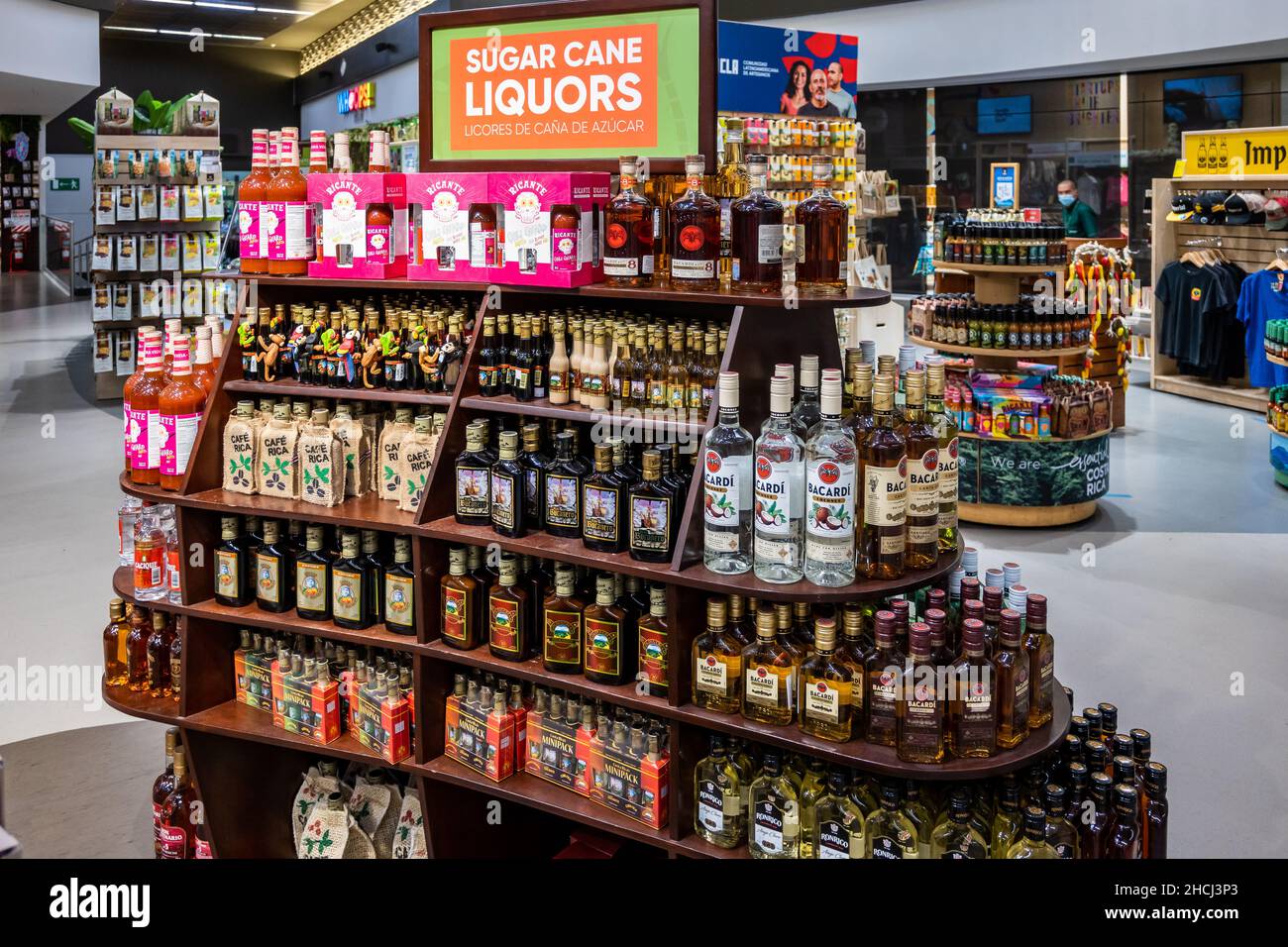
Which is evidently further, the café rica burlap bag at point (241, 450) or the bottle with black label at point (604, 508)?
the café rica burlap bag at point (241, 450)

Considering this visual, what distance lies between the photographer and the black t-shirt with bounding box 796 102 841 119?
856 centimetres

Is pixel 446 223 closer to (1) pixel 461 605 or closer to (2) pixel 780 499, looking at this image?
(1) pixel 461 605

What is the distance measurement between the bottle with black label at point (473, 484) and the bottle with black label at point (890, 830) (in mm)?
1178

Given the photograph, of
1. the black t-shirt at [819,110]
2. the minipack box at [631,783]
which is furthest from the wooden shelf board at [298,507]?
the black t-shirt at [819,110]

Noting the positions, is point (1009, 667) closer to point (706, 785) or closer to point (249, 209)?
point (706, 785)

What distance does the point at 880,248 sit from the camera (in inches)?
538

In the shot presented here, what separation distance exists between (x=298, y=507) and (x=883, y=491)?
5.23ft

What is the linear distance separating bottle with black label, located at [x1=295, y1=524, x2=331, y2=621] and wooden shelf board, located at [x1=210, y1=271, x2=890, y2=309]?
2.30 ft

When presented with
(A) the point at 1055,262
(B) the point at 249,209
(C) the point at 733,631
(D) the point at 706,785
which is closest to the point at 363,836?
(D) the point at 706,785

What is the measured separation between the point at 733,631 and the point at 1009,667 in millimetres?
591

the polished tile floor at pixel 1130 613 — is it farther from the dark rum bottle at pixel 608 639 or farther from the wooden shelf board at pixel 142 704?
the dark rum bottle at pixel 608 639

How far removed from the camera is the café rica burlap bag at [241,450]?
10.5 ft

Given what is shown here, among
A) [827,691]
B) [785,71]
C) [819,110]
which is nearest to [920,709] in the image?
[827,691]
